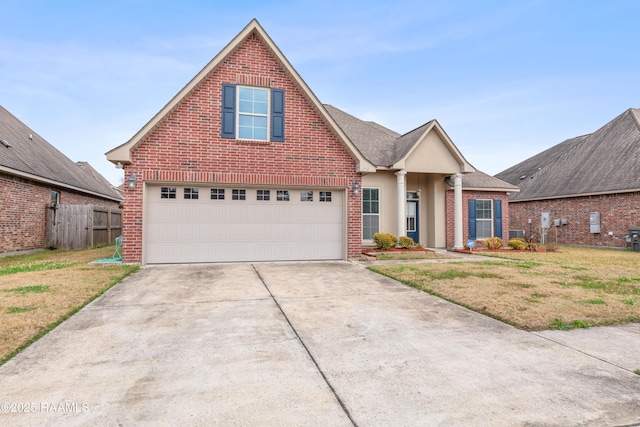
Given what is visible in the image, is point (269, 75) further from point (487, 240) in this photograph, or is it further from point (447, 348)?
point (487, 240)

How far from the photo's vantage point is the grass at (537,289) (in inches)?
190

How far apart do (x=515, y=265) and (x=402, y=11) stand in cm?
1002

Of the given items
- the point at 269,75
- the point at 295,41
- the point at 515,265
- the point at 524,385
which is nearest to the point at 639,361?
the point at 524,385

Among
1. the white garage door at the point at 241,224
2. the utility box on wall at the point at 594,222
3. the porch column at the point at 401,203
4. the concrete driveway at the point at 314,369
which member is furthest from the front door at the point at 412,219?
the utility box on wall at the point at 594,222

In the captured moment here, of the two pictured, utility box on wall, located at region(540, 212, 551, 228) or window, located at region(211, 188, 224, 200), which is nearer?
window, located at region(211, 188, 224, 200)

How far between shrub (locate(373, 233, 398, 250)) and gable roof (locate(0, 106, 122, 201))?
A: 13366 millimetres

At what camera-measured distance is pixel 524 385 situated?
286 centimetres

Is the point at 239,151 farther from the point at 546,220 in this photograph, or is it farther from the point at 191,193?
the point at 546,220

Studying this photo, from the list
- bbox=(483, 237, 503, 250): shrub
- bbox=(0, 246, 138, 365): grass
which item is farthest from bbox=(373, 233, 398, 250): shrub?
bbox=(0, 246, 138, 365): grass

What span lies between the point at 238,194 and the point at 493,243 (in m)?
11.5

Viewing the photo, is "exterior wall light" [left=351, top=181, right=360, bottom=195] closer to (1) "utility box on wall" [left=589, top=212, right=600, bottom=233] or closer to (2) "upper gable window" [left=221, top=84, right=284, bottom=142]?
(2) "upper gable window" [left=221, top=84, right=284, bottom=142]

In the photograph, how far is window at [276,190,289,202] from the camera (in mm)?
10719

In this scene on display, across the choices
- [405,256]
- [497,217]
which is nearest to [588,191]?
[497,217]

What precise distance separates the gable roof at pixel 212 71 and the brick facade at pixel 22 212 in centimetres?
622
